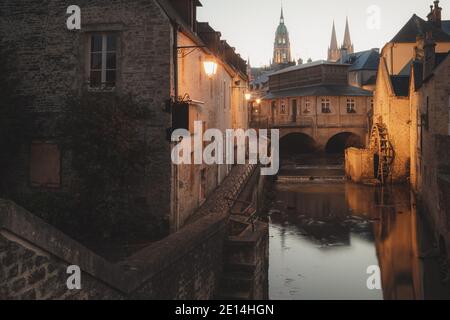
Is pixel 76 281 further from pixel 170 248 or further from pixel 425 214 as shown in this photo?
pixel 425 214

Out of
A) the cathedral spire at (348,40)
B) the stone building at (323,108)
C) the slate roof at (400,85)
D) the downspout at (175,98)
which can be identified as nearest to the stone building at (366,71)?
the stone building at (323,108)

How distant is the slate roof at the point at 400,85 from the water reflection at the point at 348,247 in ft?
27.8

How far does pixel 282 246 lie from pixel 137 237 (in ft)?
28.1

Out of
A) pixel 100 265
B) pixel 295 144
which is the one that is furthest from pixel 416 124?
pixel 295 144

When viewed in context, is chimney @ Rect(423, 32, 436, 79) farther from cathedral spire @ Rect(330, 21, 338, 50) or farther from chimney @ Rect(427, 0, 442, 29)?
cathedral spire @ Rect(330, 21, 338, 50)

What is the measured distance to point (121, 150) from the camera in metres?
10.9

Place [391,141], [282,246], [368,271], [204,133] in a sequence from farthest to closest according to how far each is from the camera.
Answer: [391,141]
[282,246]
[204,133]
[368,271]

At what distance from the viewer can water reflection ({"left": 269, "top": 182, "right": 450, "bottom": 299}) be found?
14.0 metres

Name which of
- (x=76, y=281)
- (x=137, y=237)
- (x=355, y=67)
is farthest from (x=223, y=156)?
(x=355, y=67)

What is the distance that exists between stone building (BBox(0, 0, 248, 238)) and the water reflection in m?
5.30

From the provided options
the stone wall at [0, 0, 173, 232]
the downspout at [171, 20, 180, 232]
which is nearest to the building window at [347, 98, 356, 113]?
the downspout at [171, 20, 180, 232]

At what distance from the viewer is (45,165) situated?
12641 millimetres

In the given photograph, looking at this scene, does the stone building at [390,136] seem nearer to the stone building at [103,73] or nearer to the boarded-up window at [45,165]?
the stone building at [103,73]

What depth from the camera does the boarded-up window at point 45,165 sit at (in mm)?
12508
